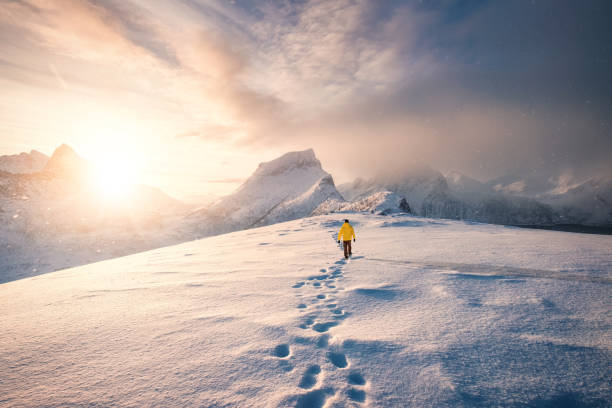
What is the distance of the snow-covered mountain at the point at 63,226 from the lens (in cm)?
4569

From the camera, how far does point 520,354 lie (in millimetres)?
2848

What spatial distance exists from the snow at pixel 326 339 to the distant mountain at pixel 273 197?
2046 inches

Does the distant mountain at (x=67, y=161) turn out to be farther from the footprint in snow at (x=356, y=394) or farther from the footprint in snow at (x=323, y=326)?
the footprint in snow at (x=356, y=394)

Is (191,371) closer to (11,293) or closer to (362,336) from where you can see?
(362,336)

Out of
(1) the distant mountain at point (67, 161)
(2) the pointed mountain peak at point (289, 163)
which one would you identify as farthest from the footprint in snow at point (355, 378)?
(1) the distant mountain at point (67, 161)

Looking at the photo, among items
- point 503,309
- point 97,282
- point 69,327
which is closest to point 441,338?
point 503,309

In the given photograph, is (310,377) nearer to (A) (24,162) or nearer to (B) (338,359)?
(B) (338,359)

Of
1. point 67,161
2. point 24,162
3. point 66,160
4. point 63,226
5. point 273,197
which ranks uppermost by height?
point 24,162

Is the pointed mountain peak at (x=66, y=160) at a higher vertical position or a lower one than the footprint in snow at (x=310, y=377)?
higher

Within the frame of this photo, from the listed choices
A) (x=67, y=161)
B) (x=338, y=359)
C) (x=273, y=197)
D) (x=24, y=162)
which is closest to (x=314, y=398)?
(x=338, y=359)

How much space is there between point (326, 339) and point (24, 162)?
872 feet

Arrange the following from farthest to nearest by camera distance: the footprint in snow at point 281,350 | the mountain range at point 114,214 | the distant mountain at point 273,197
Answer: the distant mountain at point 273,197, the mountain range at point 114,214, the footprint in snow at point 281,350

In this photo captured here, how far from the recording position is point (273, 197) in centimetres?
7912

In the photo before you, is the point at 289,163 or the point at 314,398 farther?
the point at 289,163
